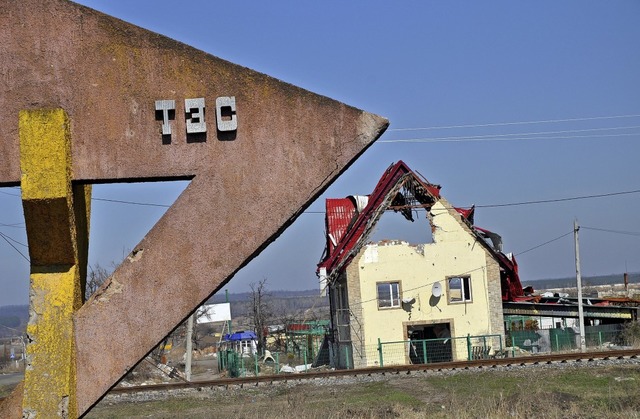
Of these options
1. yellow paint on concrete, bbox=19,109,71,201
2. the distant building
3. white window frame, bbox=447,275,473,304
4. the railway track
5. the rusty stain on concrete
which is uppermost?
yellow paint on concrete, bbox=19,109,71,201

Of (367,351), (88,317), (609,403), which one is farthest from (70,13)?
(367,351)

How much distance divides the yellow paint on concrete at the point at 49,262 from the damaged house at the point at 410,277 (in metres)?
28.0

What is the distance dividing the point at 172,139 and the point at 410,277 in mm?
29277

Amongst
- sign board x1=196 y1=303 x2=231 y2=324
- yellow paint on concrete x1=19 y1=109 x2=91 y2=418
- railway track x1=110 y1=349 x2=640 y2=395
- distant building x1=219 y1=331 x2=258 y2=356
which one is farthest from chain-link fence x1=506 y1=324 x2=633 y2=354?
sign board x1=196 y1=303 x2=231 y2=324

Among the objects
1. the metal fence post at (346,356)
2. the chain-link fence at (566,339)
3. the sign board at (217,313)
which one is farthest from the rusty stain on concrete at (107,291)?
the sign board at (217,313)

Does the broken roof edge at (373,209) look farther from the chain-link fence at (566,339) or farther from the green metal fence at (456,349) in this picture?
the chain-link fence at (566,339)

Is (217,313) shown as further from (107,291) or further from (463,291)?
(107,291)

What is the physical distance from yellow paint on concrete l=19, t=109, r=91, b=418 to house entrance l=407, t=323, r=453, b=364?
91.8ft

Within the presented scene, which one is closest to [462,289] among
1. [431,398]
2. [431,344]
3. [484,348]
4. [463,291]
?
[463,291]

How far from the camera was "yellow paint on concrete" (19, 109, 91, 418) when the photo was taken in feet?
21.6

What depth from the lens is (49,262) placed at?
6.86 m

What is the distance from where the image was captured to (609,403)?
1423 centimetres

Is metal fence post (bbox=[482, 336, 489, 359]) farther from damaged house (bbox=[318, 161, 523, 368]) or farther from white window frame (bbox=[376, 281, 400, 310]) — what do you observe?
white window frame (bbox=[376, 281, 400, 310])

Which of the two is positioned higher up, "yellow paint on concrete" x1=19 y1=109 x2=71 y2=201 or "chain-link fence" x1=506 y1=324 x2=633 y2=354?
"yellow paint on concrete" x1=19 y1=109 x2=71 y2=201
